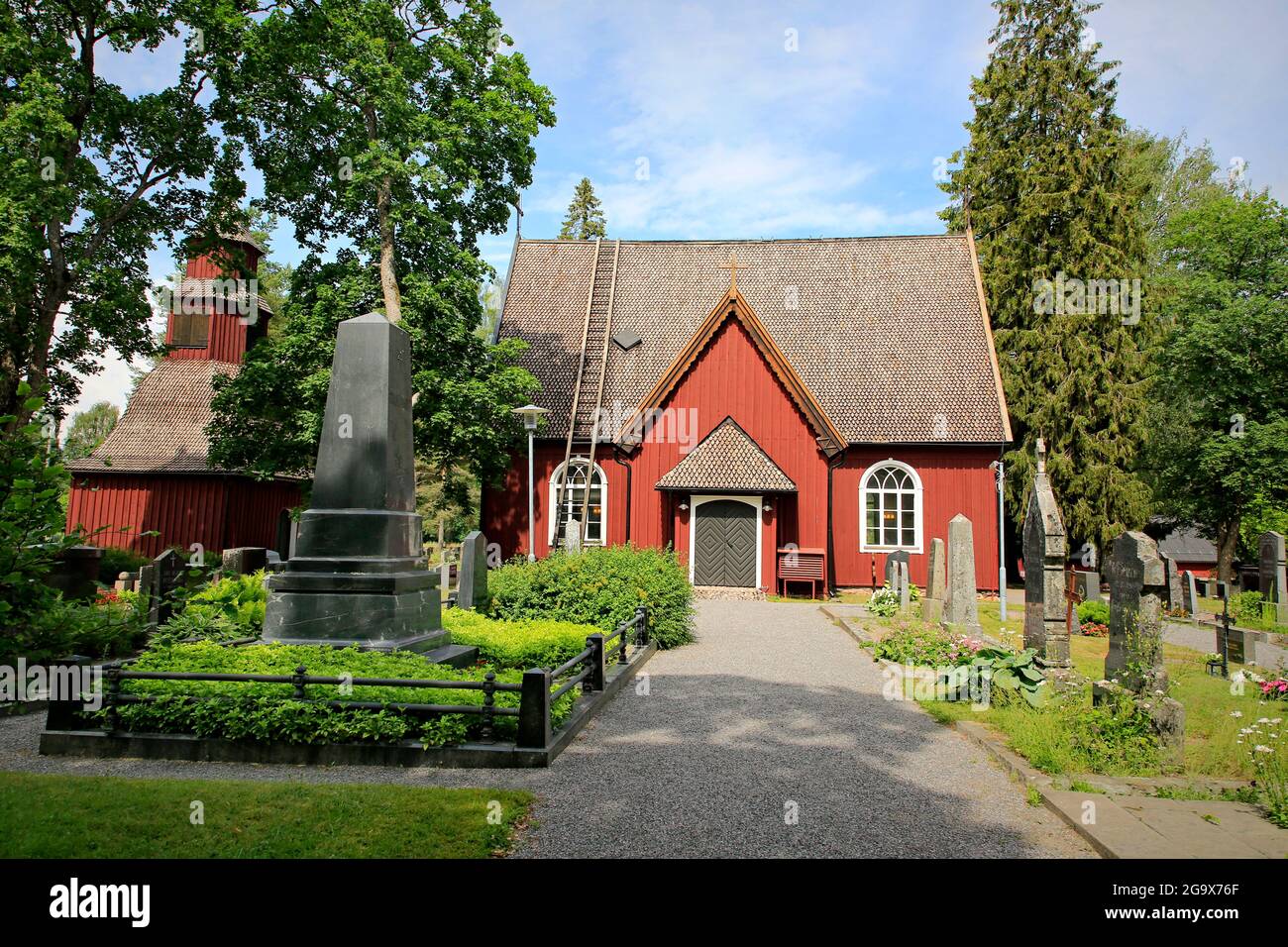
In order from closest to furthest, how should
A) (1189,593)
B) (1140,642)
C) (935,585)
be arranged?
(1140,642) → (935,585) → (1189,593)

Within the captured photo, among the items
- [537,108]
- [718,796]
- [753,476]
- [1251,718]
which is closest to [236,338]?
[537,108]

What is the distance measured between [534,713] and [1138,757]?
16.6ft

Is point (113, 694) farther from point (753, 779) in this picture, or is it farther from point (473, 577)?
point (473, 577)

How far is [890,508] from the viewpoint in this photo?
78.1 feet

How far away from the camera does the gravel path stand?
16.3ft

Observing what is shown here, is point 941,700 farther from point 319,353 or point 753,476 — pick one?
point 319,353

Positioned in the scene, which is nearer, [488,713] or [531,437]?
[488,713]

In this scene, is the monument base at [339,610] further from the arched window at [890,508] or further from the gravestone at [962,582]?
the arched window at [890,508]

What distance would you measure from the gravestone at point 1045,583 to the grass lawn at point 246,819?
7293mm

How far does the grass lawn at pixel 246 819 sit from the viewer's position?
4453mm

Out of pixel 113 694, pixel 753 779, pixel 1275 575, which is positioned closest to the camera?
pixel 753 779

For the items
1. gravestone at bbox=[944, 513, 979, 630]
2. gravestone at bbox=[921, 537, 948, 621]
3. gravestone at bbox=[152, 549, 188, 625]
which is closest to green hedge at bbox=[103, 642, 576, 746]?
Answer: gravestone at bbox=[152, 549, 188, 625]

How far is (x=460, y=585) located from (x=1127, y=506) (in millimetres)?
23191

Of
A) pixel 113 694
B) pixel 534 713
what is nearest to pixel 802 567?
pixel 534 713
